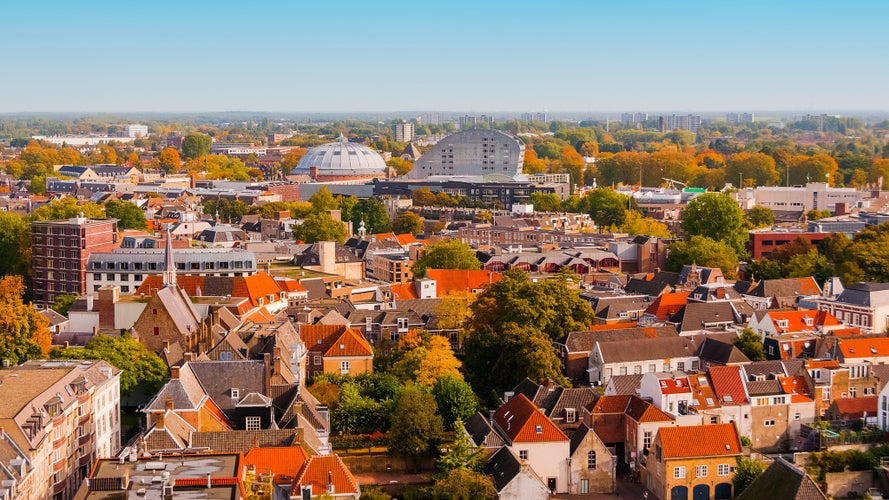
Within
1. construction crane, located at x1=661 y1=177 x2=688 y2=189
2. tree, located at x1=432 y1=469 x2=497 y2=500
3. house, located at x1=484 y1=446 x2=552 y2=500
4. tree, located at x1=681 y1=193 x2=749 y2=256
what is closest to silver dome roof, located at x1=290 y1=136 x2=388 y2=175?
construction crane, located at x1=661 y1=177 x2=688 y2=189

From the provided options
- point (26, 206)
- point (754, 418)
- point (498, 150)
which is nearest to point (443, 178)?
point (498, 150)

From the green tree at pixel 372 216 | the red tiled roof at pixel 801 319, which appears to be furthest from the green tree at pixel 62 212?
the red tiled roof at pixel 801 319

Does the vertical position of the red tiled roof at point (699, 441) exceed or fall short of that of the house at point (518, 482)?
it exceeds it

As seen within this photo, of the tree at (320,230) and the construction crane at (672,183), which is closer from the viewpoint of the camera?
the tree at (320,230)

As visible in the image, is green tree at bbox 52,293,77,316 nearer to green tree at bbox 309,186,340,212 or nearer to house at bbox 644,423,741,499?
house at bbox 644,423,741,499

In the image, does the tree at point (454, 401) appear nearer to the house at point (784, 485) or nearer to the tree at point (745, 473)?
the tree at point (745, 473)
